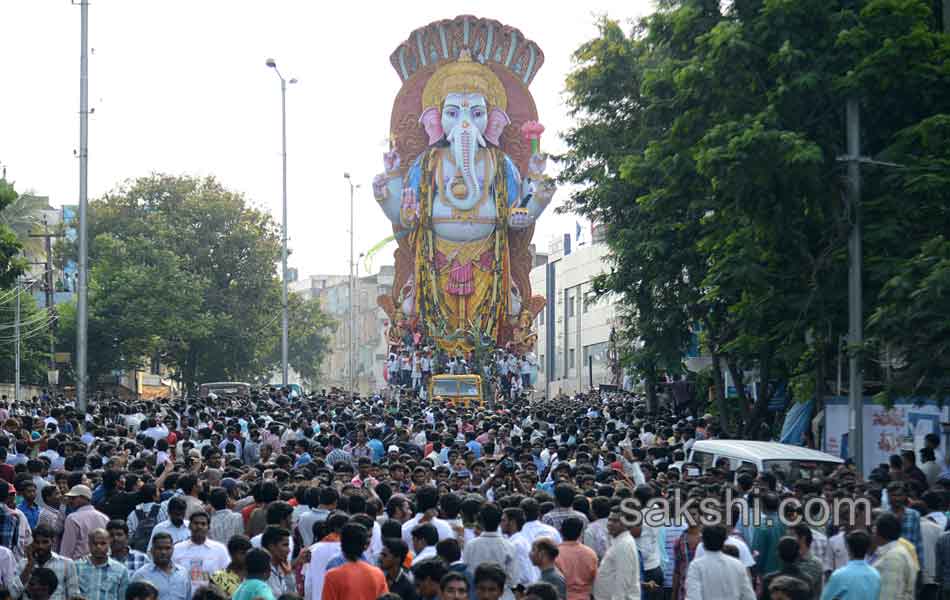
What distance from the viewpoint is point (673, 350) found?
30.3m

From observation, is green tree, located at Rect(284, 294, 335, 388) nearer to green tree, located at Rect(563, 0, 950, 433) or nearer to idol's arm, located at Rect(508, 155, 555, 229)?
idol's arm, located at Rect(508, 155, 555, 229)

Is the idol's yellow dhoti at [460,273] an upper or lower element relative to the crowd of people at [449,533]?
upper

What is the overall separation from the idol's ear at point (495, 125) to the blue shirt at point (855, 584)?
47442mm

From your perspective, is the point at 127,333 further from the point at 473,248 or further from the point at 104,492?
the point at 104,492

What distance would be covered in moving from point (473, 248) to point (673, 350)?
26223 millimetres

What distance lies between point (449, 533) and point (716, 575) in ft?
6.77

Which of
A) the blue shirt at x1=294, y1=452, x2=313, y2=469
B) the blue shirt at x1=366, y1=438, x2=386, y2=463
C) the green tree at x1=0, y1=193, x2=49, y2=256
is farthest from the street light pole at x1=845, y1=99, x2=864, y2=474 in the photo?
the green tree at x1=0, y1=193, x2=49, y2=256

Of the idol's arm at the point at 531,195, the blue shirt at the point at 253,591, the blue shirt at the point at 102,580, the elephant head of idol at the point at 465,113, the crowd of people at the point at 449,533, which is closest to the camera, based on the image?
the blue shirt at the point at 253,591

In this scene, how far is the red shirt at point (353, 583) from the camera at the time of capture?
8.27 m

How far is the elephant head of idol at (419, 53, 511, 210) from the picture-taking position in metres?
55.0

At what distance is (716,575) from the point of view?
9328 mm

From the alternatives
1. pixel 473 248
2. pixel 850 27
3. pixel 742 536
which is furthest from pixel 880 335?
pixel 473 248

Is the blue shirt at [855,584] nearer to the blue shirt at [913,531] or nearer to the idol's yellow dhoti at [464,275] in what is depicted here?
the blue shirt at [913,531]

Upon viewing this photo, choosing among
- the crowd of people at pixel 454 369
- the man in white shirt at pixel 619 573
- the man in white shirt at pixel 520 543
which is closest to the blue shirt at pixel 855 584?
the man in white shirt at pixel 619 573
